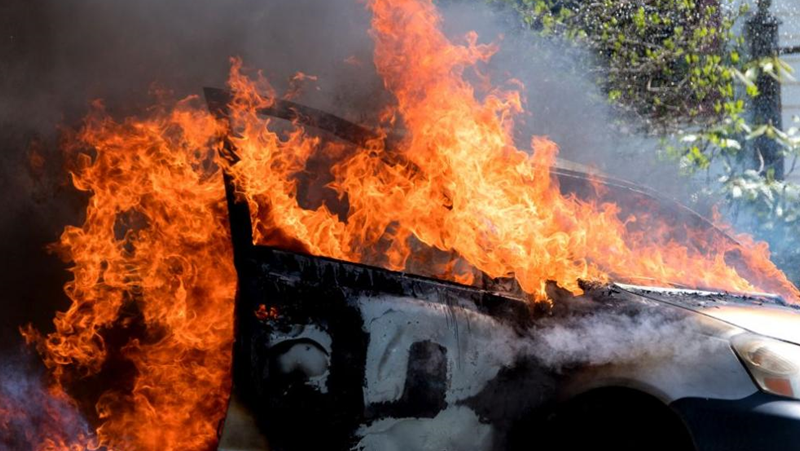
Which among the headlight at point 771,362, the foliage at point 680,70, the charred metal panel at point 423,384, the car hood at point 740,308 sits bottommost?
the charred metal panel at point 423,384

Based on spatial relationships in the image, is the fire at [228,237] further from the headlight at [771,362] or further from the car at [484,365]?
the headlight at [771,362]

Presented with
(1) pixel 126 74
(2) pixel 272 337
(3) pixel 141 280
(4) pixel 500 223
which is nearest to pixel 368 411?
(2) pixel 272 337

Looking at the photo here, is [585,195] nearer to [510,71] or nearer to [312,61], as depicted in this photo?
[312,61]

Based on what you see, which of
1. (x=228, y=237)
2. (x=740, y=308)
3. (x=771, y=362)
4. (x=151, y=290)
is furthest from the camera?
(x=151, y=290)

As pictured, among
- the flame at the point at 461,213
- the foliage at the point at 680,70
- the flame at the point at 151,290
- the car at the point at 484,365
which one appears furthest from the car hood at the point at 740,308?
the foliage at the point at 680,70

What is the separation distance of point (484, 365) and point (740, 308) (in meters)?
1.43

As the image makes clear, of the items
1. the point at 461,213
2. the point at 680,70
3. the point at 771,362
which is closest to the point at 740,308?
the point at 771,362

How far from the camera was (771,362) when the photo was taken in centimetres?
282

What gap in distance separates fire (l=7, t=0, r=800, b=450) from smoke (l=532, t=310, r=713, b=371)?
0.67ft

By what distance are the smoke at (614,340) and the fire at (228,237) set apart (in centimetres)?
20

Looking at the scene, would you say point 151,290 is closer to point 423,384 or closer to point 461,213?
point 423,384

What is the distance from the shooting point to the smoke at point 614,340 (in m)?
3.02

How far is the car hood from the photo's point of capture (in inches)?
119

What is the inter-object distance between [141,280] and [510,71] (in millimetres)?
5575
